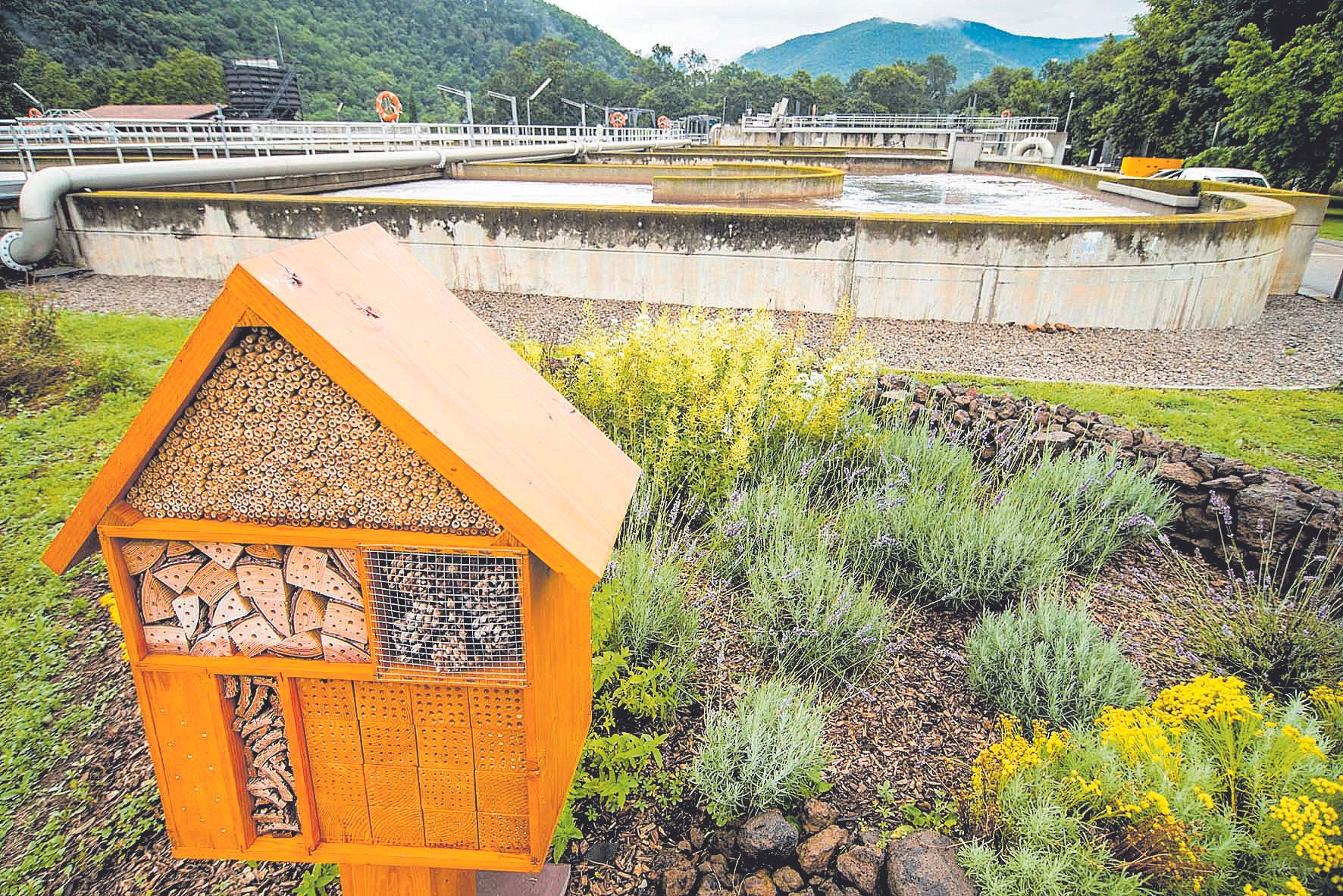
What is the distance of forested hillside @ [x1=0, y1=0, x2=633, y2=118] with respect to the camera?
230ft

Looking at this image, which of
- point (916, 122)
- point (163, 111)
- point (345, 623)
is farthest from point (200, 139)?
point (916, 122)

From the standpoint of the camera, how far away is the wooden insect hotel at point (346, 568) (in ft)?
4.56

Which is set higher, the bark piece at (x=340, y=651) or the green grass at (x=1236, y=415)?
the bark piece at (x=340, y=651)

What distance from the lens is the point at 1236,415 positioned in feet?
22.0

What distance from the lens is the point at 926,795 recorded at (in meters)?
2.77

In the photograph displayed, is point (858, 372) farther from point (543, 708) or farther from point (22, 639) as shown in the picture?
point (22, 639)

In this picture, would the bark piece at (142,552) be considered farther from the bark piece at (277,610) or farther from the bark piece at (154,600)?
the bark piece at (277,610)

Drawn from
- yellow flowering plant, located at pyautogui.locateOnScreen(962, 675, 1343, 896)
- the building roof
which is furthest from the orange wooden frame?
the building roof

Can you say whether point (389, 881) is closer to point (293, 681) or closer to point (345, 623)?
point (293, 681)

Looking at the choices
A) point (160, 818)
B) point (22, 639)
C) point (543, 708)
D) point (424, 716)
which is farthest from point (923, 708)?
point (22, 639)

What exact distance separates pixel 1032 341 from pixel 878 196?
1134 centimetres

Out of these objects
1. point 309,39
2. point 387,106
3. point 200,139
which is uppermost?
point 309,39

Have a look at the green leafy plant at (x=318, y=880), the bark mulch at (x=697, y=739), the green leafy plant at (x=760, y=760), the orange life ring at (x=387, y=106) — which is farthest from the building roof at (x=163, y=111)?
the green leafy plant at (x=760, y=760)

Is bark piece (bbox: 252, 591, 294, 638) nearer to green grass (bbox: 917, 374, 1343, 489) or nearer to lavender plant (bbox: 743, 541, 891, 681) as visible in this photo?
lavender plant (bbox: 743, 541, 891, 681)
